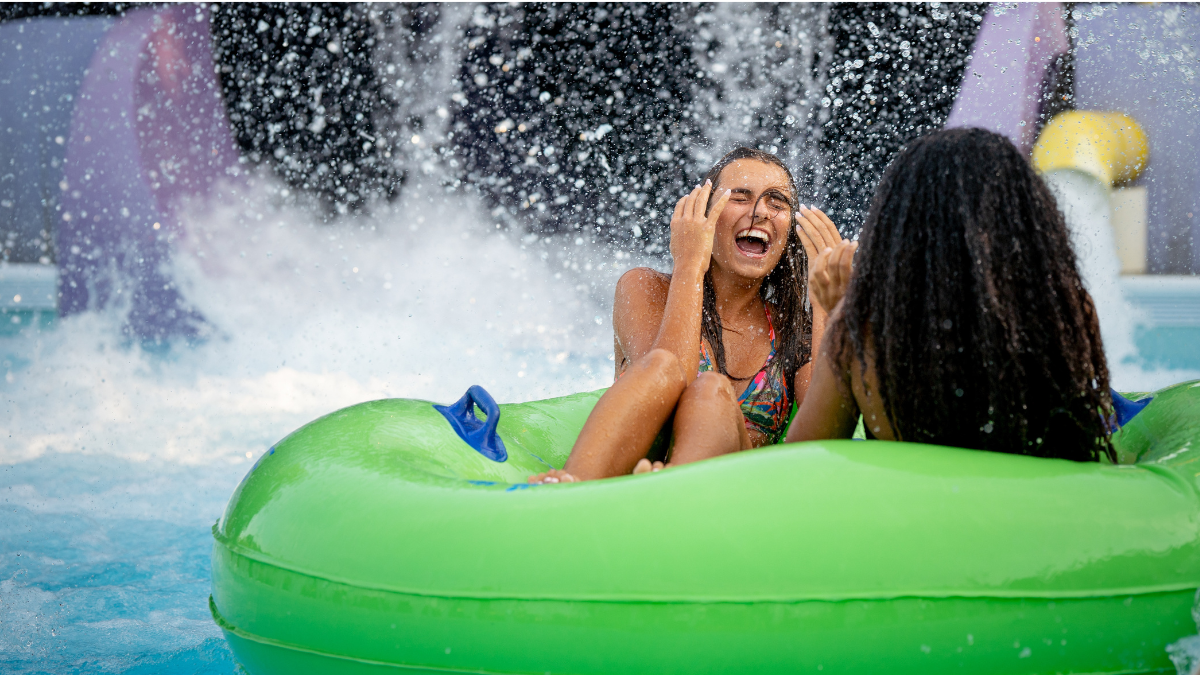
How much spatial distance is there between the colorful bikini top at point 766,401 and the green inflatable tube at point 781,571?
0.78 meters

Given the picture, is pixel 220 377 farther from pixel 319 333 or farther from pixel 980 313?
pixel 980 313

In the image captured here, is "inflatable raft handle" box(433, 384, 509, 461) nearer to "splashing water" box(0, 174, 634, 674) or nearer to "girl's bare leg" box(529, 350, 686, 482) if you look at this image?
"girl's bare leg" box(529, 350, 686, 482)

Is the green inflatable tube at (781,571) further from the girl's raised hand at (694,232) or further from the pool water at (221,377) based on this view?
the pool water at (221,377)

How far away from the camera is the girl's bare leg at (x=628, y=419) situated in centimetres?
145

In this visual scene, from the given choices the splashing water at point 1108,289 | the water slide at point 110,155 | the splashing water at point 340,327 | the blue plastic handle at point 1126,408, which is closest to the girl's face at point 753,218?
the blue plastic handle at point 1126,408

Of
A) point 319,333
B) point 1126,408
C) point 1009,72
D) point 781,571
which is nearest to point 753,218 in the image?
point 1126,408

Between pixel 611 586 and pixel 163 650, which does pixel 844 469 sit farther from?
pixel 163 650

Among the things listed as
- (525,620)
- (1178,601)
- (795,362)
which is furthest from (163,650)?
(1178,601)

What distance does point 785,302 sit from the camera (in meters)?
2.07

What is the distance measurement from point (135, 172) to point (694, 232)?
5.70m

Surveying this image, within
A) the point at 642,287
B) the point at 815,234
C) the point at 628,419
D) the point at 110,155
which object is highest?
the point at 110,155

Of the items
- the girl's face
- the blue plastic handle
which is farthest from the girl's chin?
the blue plastic handle

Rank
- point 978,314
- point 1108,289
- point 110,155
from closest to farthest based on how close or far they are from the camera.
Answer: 1. point 978,314
2. point 1108,289
3. point 110,155

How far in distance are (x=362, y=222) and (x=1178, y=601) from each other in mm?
6639
